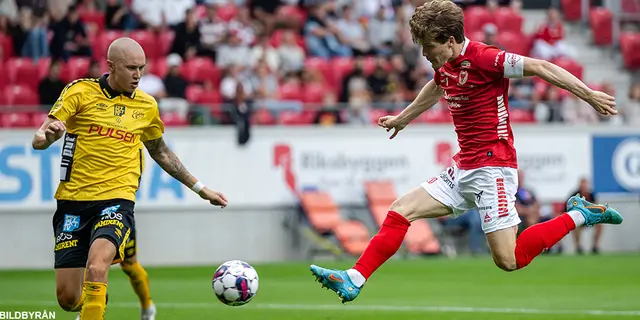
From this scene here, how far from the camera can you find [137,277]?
10.1m

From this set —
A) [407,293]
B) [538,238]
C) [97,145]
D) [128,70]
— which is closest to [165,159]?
[97,145]

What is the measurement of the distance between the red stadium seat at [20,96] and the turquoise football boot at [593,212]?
13981mm

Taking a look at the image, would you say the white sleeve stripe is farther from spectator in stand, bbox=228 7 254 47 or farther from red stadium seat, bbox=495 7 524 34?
red stadium seat, bbox=495 7 524 34

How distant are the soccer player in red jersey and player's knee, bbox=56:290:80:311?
1.93 m

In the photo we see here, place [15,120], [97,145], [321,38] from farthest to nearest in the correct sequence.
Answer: [321,38] < [15,120] < [97,145]

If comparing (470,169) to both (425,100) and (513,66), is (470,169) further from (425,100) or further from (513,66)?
(513,66)

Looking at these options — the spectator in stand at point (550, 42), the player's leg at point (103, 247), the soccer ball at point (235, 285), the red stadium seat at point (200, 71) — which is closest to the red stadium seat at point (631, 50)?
the spectator in stand at point (550, 42)

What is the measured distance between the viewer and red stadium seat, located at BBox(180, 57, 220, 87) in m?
22.5

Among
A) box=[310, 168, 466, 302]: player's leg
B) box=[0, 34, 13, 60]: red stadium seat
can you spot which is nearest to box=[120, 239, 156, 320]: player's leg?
box=[310, 168, 466, 302]: player's leg

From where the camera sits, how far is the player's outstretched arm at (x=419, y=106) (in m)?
9.36

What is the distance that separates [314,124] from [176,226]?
3.42m

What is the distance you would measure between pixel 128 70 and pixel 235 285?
75.6 inches

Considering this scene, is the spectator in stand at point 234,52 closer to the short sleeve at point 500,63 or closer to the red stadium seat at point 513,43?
the red stadium seat at point 513,43

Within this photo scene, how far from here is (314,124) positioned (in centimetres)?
2222
